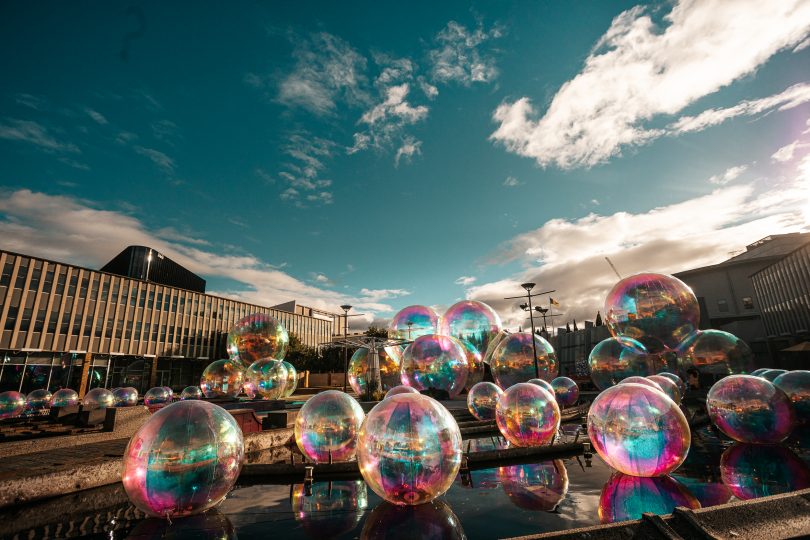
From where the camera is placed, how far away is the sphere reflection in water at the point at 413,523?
5188mm

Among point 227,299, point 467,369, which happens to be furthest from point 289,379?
point 227,299

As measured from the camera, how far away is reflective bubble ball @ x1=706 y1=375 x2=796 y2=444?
962cm

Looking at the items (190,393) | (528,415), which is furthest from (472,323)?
(190,393)

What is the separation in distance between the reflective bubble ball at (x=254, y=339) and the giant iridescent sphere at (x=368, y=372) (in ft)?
17.7

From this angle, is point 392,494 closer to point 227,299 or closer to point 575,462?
point 575,462

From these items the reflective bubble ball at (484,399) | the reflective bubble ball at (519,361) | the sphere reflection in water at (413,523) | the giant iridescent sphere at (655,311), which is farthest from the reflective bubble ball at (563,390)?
the sphere reflection in water at (413,523)

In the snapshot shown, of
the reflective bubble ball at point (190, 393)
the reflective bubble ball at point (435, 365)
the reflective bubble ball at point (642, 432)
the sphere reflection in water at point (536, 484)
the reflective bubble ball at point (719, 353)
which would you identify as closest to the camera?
the sphere reflection in water at point (536, 484)

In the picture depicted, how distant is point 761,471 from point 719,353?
9607mm

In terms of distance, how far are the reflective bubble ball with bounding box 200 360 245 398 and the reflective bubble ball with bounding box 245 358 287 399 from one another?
1308 mm

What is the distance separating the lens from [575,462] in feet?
31.2

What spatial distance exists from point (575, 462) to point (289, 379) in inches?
570

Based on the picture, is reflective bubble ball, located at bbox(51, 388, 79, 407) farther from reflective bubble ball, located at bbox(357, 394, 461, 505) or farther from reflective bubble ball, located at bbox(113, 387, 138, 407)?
reflective bubble ball, located at bbox(357, 394, 461, 505)

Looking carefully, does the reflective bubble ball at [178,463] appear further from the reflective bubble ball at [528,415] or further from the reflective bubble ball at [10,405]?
the reflective bubble ball at [10,405]

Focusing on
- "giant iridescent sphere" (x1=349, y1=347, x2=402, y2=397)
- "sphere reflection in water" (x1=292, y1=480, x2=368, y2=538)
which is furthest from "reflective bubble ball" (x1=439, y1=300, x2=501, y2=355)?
"sphere reflection in water" (x1=292, y1=480, x2=368, y2=538)
